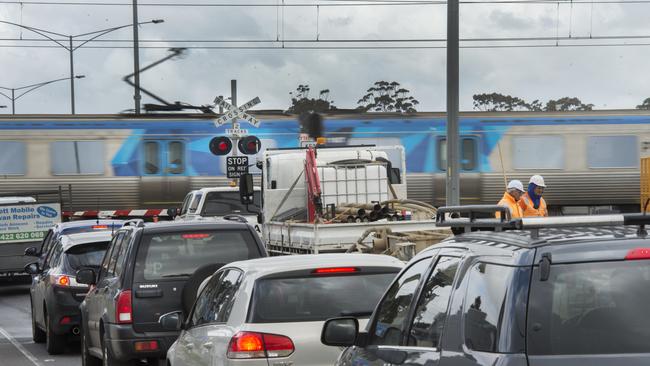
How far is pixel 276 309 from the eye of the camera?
721 cm

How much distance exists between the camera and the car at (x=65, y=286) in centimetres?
1419

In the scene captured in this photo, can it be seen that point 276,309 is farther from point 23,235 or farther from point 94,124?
point 94,124

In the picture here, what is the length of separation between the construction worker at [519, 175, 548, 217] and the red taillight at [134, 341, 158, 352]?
568 cm

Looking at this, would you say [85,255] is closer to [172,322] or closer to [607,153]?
[172,322]

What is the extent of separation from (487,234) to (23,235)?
22033 millimetres

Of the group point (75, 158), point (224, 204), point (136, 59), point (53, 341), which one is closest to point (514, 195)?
point (53, 341)

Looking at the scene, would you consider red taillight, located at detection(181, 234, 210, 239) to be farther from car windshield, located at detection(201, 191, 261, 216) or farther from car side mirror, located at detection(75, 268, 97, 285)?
car windshield, located at detection(201, 191, 261, 216)

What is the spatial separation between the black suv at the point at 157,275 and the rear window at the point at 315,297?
2614 millimetres

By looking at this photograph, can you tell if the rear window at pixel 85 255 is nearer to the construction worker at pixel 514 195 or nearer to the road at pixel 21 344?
the road at pixel 21 344

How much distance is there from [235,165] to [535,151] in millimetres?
11515

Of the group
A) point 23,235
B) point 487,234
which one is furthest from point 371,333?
point 23,235

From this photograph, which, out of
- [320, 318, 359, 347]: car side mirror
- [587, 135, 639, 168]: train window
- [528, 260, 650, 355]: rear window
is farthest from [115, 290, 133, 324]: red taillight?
[587, 135, 639, 168]: train window

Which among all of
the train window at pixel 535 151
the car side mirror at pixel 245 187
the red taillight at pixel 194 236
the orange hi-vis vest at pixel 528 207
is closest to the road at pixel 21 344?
the red taillight at pixel 194 236

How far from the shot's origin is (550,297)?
3941 millimetres
